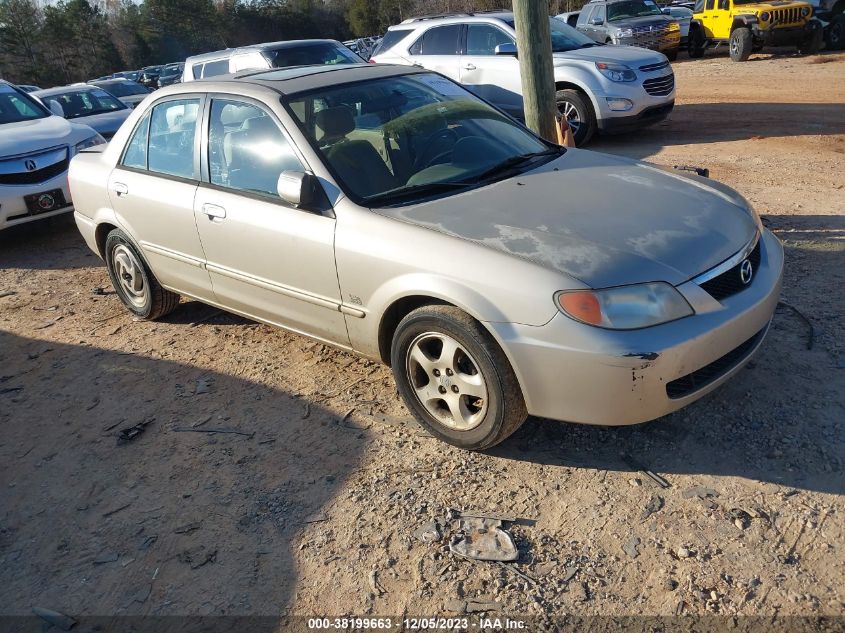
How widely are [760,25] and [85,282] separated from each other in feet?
52.2

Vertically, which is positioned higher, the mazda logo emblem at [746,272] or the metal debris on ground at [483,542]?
the mazda logo emblem at [746,272]

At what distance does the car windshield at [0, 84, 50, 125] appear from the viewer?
8.80 m

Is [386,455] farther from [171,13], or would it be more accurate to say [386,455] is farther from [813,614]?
[171,13]

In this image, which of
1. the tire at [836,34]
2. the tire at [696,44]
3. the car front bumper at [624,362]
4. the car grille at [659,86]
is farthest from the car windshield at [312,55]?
the tire at [836,34]

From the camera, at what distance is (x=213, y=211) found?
167 inches

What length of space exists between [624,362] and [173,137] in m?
3.29

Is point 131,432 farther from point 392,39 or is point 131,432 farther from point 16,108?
point 392,39

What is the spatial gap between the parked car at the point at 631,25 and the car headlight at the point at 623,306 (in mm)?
16456

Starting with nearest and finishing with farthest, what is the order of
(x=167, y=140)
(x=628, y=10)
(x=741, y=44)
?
(x=167, y=140)
(x=741, y=44)
(x=628, y=10)

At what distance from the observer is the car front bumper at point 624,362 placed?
9.32ft

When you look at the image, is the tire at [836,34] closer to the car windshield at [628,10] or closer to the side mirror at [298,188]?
the car windshield at [628,10]

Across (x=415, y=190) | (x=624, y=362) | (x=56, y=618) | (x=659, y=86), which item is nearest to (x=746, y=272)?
(x=624, y=362)

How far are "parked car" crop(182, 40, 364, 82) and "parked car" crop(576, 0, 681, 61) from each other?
9.15 metres

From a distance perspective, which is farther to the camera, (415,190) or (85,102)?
(85,102)
